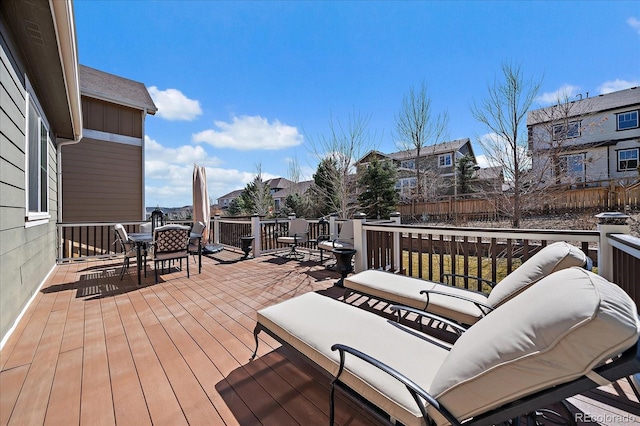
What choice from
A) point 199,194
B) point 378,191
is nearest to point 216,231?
point 199,194

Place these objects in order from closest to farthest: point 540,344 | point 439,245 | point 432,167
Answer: point 540,344 → point 439,245 → point 432,167

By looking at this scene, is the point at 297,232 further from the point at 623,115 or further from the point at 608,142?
the point at 623,115

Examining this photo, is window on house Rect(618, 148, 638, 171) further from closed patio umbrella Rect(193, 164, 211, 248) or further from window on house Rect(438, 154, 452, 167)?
closed patio umbrella Rect(193, 164, 211, 248)

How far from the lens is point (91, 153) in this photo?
7.99 metres

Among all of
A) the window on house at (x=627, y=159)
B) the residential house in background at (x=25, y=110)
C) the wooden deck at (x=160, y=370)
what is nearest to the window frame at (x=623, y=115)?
the window on house at (x=627, y=159)

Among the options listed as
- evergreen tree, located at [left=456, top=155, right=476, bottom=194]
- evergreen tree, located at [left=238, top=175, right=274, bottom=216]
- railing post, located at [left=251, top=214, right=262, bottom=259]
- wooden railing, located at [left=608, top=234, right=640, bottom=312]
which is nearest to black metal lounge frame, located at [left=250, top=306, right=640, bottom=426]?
wooden railing, located at [left=608, top=234, right=640, bottom=312]

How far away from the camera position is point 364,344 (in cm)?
170

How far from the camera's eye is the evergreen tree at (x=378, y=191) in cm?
1455

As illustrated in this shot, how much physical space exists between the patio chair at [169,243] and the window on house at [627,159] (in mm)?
24120

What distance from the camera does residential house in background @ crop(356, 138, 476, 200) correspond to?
1738 cm

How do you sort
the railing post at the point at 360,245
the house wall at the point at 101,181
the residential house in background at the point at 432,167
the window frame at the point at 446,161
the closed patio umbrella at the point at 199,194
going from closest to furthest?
1. the railing post at the point at 360,245
2. the closed patio umbrella at the point at 199,194
3. the house wall at the point at 101,181
4. the residential house in background at the point at 432,167
5. the window frame at the point at 446,161

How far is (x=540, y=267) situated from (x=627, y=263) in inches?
32.6

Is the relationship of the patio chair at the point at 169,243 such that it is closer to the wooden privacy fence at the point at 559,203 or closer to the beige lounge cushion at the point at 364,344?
the beige lounge cushion at the point at 364,344

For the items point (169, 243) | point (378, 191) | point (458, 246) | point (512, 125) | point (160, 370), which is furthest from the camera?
point (378, 191)
